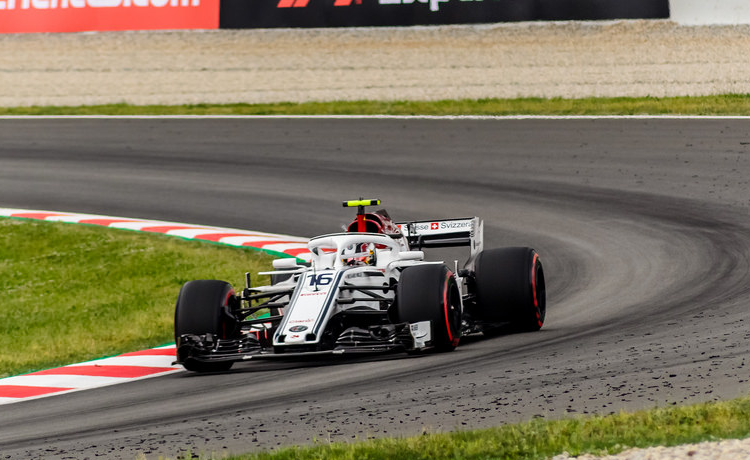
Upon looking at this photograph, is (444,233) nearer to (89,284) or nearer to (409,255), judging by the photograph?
(409,255)

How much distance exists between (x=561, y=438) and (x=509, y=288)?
4279 mm

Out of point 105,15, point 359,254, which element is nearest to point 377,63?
point 105,15

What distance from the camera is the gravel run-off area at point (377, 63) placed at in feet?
70.3

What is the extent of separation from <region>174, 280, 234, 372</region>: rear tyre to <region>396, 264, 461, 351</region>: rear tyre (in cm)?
148

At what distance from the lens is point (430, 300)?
8.91m

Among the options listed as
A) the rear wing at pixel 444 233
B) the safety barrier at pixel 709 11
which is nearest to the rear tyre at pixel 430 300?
the rear wing at pixel 444 233

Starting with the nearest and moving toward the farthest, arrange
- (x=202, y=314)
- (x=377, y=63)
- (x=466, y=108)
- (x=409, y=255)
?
(x=202, y=314), (x=409, y=255), (x=466, y=108), (x=377, y=63)

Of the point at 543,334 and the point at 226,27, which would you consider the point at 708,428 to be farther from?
the point at 226,27

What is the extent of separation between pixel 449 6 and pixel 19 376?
565 inches

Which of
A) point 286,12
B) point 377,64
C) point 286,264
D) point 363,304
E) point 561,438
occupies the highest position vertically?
point 286,12

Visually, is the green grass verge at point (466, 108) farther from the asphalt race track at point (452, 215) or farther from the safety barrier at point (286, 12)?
the safety barrier at point (286, 12)

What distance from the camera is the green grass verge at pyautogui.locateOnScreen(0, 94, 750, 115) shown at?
63.7 feet

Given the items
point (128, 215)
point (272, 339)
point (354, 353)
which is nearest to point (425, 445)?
point (354, 353)

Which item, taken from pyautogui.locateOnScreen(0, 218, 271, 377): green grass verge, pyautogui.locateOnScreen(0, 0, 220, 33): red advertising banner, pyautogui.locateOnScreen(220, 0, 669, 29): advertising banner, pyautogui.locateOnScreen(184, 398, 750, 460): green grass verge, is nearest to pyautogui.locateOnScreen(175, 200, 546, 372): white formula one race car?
pyautogui.locateOnScreen(0, 218, 271, 377): green grass verge
